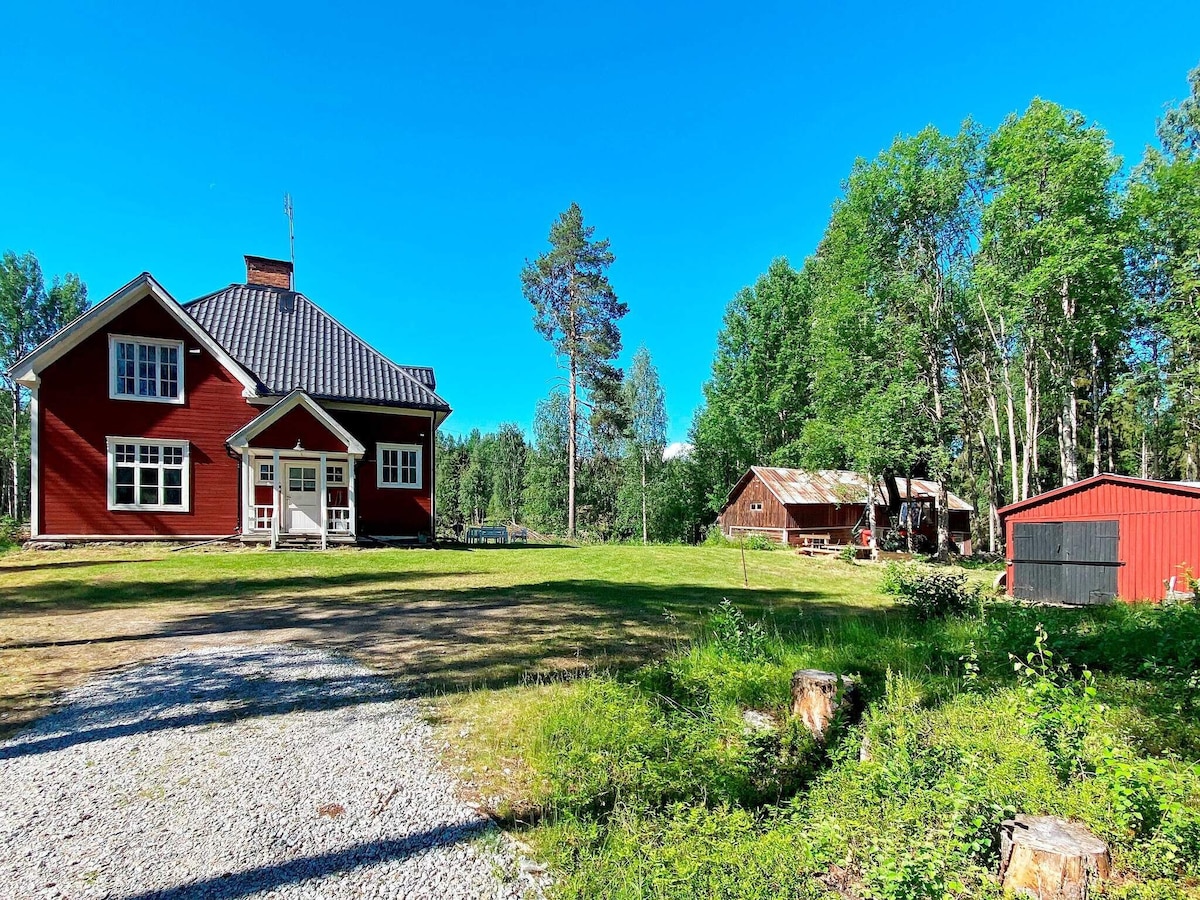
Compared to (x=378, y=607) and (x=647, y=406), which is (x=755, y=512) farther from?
(x=378, y=607)

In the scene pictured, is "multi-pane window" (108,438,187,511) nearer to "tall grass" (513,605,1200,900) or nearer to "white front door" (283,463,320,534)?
"white front door" (283,463,320,534)

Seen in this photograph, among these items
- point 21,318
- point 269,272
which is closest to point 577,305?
point 269,272

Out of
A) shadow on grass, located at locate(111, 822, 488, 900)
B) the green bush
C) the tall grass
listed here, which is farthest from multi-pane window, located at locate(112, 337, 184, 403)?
shadow on grass, located at locate(111, 822, 488, 900)

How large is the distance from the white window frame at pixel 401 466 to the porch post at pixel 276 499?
10.9 ft

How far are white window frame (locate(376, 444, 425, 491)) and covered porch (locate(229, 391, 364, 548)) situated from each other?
137cm

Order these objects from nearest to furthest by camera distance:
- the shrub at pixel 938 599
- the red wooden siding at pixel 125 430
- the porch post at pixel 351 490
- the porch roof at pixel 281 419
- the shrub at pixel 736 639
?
the shrub at pixel 736 639, the shrub at pixel 938 599, the red wooden siding at pixel 125 430, the porch roof at pixel 281 419, the porch post at pixel 351 490

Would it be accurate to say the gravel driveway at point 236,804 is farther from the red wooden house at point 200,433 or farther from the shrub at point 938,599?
the red wooden house at point 200,433

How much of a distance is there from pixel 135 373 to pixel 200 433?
2.50 metres

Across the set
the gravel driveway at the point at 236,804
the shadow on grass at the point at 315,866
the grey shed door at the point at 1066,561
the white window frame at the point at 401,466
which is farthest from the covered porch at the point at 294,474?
the grey shed door at the point at 1066,561

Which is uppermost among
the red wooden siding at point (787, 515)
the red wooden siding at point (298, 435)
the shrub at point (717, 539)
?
the red wooden siding at point (298, 435)

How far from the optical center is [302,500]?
18750 mm

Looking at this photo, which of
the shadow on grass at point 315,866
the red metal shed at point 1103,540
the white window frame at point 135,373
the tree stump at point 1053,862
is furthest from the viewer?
the white window frame at point 135,373

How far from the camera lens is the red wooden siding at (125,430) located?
16.5 m

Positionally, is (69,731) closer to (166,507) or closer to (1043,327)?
(166,507)
